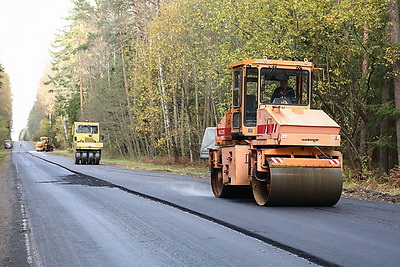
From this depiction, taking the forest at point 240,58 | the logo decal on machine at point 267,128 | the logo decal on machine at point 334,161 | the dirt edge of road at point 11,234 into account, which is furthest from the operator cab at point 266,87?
the dirt edge of road at point 11,234

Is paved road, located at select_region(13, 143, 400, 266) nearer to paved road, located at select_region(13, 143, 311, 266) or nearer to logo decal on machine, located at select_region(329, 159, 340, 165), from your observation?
paved road, located at select_region(13, 143, 311, 266)

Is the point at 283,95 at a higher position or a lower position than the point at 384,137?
higher

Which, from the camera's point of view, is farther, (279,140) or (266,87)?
(266,87)

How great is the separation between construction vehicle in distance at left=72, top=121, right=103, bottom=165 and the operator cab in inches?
1174

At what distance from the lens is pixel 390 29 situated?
62.7 feet

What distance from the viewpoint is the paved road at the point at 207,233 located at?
22.4 ft

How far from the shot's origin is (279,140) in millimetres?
11891

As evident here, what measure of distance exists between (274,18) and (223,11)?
7.31 feet

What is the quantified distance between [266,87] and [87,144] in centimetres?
3041

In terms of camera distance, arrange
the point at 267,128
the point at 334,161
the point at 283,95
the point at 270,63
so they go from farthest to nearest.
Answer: the point at 270,63
the point at 283,95
the point at 267,128
the point at 334,161

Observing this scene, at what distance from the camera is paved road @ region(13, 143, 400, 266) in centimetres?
682

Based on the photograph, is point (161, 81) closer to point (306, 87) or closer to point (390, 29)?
point (390, 29)

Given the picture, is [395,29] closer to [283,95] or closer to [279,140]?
[283,95]

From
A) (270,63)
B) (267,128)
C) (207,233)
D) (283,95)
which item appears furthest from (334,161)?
(207,233)
